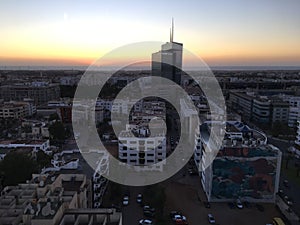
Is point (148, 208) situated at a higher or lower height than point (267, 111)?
lower

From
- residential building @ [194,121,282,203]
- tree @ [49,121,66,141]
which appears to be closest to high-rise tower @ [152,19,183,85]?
tree @ [49,121,66,141]

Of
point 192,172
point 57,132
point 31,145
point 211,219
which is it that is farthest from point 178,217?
→ point 57,132

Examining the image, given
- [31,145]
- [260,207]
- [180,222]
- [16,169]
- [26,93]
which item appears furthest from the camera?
[26,93]

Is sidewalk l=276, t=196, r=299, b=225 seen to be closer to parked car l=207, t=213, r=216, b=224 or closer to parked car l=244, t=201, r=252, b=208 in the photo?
parked car l=244, t=201, r=252, b=208

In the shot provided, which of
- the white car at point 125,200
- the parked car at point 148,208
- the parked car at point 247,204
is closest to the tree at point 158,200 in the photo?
the parked car at point 148,208

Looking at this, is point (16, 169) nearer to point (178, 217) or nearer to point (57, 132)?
point (178, 217)

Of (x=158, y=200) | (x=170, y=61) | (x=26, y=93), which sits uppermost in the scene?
(x=170, y=61)

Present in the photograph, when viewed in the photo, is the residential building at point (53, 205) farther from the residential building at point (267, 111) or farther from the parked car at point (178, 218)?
the residential building at point (267, 111)

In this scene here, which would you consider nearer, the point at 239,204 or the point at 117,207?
the point at 117,207
